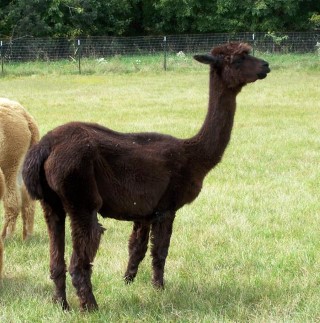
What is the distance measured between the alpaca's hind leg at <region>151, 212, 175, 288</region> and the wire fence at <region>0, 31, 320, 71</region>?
84.8 feet

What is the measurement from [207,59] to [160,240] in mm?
1290

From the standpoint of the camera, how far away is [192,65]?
1051 inches

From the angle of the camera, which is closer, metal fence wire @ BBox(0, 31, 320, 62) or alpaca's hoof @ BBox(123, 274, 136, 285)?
alpaca's hoof @ BBox(123, 274, 136, 285)

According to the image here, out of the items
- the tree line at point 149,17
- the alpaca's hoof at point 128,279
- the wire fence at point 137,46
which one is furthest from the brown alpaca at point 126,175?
the tree line at point 149,17

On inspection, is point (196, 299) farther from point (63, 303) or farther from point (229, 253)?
point (229, 253)

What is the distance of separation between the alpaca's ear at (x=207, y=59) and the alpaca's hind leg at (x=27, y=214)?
2.60 meters

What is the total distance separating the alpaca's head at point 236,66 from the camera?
4270 mm

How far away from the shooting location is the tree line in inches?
1474

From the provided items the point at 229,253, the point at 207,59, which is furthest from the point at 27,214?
the point at 207,59

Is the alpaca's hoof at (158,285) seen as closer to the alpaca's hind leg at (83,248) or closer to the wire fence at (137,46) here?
the alpaca's hind leg at (83,248)

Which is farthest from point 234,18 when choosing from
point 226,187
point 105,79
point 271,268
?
point 271,268

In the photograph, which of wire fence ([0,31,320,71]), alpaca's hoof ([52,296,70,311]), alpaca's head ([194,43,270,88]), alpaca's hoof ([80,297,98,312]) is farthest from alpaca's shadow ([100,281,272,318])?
wire fence ([0,31,320,71])

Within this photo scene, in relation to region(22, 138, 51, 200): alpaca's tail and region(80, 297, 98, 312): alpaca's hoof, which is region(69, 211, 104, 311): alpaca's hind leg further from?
region(22, 138, 51, 200): alpaca's tail

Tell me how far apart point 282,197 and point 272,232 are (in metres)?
1.32
